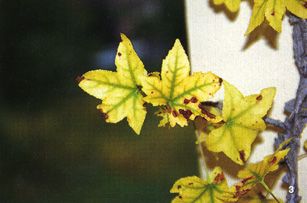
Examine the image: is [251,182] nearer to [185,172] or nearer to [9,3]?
[185,172]

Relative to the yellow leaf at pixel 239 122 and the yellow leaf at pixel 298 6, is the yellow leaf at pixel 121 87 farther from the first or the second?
the yellow leaf at pixel 298 6

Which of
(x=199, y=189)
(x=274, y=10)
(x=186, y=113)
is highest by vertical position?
(x=274, y=10)

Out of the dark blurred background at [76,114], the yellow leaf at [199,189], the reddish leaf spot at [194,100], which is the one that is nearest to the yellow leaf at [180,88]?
the reddish leaf spot at [194,100]

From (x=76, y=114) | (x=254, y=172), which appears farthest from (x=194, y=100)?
(x=76, y=114)

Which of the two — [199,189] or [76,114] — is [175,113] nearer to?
[199,189]

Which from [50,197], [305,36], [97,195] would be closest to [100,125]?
[97,195]

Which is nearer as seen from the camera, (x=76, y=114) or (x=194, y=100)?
(x=194, y=100)

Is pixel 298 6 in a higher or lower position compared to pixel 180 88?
higher
